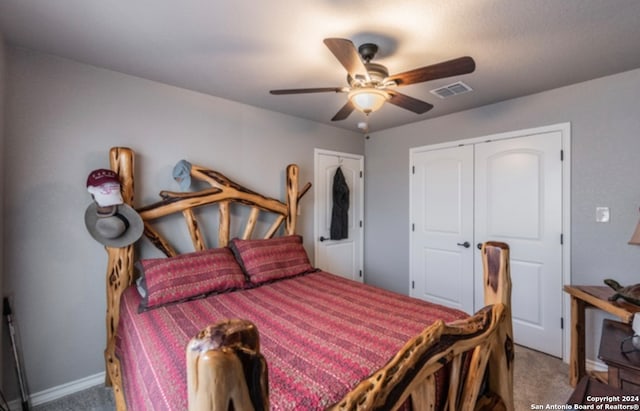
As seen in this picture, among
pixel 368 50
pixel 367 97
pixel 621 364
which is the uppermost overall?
pixel 368 50

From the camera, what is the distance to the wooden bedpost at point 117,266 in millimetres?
2076

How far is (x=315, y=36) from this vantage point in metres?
1.75

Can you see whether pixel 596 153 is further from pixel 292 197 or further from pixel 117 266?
pixel 117 266

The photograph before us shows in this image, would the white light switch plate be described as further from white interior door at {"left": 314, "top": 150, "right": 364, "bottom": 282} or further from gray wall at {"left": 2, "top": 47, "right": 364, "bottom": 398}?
gray wall at {"left": 2, "top": 47, "right": 364, "bottom": 398}

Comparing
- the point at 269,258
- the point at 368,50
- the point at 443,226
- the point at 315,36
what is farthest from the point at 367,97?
the point at 443,226

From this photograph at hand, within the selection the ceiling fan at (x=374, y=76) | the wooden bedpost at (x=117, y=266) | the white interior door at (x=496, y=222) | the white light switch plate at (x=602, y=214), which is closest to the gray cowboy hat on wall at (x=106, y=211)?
the wooden bedpost at (x=117, y=266)

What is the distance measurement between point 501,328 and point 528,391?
132 cm

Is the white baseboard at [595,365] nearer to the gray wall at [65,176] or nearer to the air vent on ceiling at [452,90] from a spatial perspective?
the air vent on ceiling at [452,90]

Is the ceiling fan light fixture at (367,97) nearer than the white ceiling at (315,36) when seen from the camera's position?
No

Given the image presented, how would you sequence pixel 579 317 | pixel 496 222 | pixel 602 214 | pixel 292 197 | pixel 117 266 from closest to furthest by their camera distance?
pixel 117 266
pixel 579 317
pixel 602 214
pixel 496 222
pixel 292 197

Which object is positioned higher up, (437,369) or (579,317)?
(437,369)

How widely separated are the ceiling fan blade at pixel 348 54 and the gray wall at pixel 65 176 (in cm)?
169

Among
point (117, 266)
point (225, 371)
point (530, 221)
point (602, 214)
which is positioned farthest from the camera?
point (530, 221)

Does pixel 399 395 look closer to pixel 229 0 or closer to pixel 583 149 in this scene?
pixel 229 0
